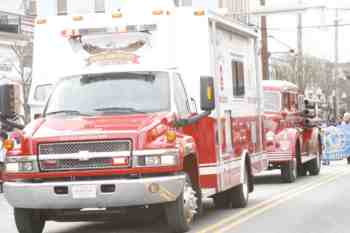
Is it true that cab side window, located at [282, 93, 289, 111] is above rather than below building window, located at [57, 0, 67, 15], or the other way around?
below

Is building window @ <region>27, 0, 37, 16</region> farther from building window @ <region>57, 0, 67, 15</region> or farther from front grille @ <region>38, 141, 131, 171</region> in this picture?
front grille @ <region>38, 141, 131, 171</region>

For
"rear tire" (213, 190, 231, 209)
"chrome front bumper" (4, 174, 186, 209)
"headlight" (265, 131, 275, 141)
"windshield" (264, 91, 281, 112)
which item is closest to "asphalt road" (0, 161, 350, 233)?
"rear tire" (213, 190, 231, 209)

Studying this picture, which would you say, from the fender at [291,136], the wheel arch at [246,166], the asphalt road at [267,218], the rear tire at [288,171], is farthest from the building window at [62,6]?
the wheel arch at [246,166]

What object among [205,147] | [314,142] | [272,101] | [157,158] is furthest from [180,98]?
[314,142]

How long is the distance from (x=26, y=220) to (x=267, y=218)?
382 cm

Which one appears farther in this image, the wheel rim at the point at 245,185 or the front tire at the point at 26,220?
the wheel rim at the point at 245,185

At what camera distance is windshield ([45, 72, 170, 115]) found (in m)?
11.4

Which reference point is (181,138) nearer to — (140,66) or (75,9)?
(140,66)

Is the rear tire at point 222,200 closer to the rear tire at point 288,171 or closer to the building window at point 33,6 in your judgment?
the rear tire at point 288,171

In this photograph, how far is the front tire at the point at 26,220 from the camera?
433 inches

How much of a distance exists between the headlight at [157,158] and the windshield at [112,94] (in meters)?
1.06

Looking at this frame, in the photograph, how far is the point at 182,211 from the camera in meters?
10.8

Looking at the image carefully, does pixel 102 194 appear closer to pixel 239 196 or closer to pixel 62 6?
pixel 239 196

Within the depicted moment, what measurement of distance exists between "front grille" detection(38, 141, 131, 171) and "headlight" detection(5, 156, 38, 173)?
0.08 meters
